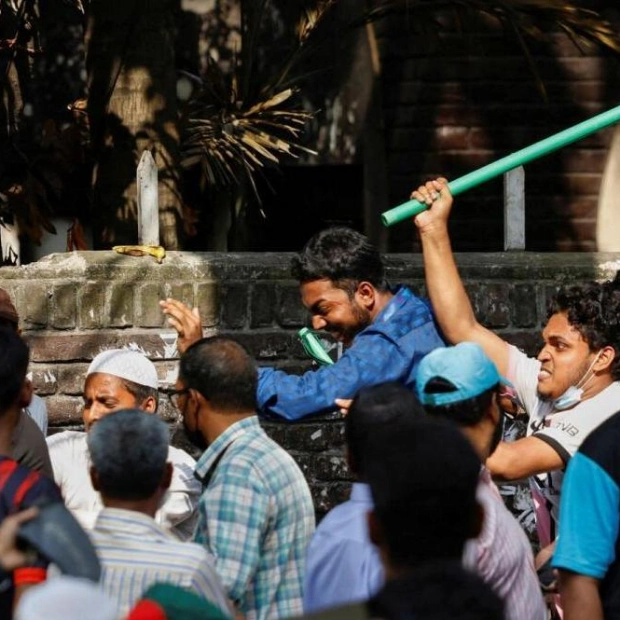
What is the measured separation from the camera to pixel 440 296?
4.94 metres

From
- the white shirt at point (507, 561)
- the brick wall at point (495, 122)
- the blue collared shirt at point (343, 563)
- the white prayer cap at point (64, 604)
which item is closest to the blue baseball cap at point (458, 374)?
the white shirt at point (507, 561)

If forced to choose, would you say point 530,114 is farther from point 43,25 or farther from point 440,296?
point 440,296

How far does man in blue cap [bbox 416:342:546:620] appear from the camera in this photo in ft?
11.4

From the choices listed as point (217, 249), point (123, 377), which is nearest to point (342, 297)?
point (123, 377)

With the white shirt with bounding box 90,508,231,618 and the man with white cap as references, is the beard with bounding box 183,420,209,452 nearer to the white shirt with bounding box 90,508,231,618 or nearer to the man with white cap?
the man with white cap

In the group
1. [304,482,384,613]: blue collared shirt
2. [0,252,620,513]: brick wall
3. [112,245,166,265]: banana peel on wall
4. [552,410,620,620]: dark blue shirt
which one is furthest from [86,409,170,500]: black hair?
[112,245,166,265]: banana peel on wall

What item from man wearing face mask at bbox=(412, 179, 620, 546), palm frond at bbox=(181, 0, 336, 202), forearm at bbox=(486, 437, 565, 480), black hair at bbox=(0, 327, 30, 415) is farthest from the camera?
palm frond at bbox=(181, 0, 336, 202)

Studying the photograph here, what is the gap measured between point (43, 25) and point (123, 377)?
18.1ft

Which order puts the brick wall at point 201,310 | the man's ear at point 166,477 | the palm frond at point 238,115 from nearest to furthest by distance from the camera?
the man's ear at point 166,477
the brick wall at point 201,310
the palm frond at point 238,115

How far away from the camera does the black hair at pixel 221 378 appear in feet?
13.7

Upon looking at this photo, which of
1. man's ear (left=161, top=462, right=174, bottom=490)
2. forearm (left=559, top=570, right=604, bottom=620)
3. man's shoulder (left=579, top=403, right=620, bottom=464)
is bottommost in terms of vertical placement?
forearm (left=559, top=570, right=604, bottom=620)

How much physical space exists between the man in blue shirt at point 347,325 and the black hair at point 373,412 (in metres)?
0.95

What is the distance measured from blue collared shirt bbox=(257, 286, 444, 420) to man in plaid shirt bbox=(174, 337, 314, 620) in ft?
1.68

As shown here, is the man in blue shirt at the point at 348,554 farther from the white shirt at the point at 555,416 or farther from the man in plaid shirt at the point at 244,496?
the white shirt at the point at 555,416
